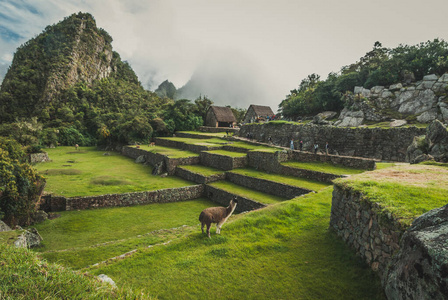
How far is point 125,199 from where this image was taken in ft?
44.9

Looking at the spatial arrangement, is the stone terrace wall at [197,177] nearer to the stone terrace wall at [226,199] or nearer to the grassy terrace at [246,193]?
the grassy terrace at [246,193]

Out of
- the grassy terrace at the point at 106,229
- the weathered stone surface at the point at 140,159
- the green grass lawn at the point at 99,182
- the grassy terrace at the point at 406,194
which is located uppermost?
the grassy terrace at the point at 406,194

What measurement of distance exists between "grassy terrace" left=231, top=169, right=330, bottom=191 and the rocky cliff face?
1186 cm

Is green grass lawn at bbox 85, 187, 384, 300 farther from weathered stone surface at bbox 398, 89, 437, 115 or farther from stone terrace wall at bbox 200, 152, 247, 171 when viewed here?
weathered stone surface at bbox 398, 89, 437, 115

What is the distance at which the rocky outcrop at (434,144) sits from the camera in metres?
10.2

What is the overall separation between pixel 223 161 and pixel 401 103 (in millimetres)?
18170

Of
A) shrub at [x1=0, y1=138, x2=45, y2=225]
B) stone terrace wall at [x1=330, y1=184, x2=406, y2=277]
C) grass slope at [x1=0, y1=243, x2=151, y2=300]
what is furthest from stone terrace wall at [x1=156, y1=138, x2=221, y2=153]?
grass slope at [x1=0, y1=243, x2=151, y2=300]

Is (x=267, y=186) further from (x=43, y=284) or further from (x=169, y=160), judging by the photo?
(x=43, y=284)

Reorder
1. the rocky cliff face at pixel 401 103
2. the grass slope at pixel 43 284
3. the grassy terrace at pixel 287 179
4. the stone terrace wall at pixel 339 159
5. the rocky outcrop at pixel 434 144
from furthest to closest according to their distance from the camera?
the rocky cliff face at pixel 401 103
the stone terrace wall at pixel 339 159
the grassy terrace at pixel 287 179
the rocky outcrop at pixel 434 144
the grass slope at pixel 43 284

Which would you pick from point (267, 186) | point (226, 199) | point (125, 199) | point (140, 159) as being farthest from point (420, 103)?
point (140, 159)

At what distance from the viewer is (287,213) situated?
769 centimetres

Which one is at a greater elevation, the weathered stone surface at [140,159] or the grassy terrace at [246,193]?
the weathered stone surface at [140,159]

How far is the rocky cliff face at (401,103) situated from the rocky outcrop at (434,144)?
8746 mm

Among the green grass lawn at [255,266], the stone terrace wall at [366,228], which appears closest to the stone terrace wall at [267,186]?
the green grass lawn at [255,266]
